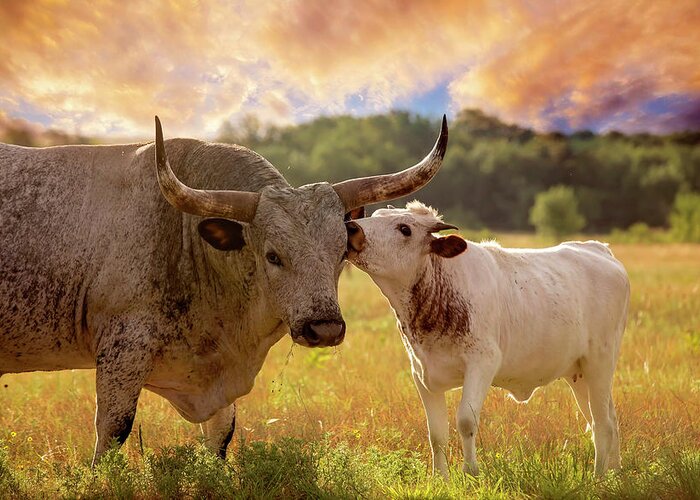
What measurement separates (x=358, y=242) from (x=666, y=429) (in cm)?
319

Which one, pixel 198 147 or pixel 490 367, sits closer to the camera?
pixel 490 367

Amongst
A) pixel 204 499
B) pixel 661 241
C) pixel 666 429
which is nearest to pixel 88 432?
pixel 204 499

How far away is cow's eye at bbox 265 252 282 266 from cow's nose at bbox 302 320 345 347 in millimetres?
508

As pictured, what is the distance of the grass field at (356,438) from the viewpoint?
15.5 ft

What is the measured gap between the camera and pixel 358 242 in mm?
5145

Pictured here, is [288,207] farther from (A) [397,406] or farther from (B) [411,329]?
(A) [397,406]

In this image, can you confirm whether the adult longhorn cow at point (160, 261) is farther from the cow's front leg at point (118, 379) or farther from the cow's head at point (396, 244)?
the cow's head at point (396, 244)

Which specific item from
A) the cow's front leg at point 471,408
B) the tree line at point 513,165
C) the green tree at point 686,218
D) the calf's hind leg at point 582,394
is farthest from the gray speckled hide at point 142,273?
the green tree at point 686,218

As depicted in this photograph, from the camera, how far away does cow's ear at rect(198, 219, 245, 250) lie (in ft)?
16.3

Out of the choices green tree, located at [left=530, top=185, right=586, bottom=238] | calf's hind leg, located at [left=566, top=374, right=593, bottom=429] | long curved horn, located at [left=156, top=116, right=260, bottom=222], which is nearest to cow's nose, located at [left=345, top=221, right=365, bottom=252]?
long curved horn, located at [left=156, top=116, right=260, bottom=222]

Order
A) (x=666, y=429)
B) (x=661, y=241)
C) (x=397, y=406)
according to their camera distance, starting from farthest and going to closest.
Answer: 1. (x=661, y=241)
2. (x=397, y=406)
3. (x=666, y=429)

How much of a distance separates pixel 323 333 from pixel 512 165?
59.6 meters

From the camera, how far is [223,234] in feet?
16.6

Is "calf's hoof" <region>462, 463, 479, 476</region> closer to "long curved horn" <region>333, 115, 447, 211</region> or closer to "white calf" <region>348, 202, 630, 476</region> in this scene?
"white calf" <region>348, 202, 630, 476</region>
